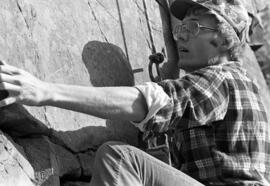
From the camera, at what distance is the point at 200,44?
3838mm

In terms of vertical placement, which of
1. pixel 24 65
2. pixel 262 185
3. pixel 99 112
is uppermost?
pixel 24 65

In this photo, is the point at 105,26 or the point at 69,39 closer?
the point at 69,39

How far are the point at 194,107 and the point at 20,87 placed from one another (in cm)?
86

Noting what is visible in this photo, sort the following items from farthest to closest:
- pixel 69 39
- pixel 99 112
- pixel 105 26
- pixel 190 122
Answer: pixel 105 26
pixel 69 39
pixel 190 122
pixel 99 112

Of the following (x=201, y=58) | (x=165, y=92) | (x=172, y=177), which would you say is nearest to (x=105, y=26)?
(x=201, y=58)

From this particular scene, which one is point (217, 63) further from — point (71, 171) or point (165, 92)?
point (71, 171)

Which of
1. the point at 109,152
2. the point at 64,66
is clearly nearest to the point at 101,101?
the point at 109,152

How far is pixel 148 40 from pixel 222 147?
1092 millimetres

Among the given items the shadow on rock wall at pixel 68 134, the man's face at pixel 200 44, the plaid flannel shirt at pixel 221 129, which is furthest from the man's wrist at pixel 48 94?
the man's face at pixel 200 44

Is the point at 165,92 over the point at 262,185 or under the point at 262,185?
over

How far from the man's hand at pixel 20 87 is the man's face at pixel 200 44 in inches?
45.6

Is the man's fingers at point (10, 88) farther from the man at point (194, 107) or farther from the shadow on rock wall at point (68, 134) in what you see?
the shadow on rock wall at point (68, 134)

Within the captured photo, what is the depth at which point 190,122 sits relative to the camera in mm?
3314

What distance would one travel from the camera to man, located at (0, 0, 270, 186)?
305 cm
